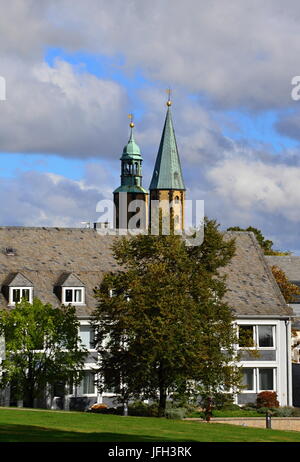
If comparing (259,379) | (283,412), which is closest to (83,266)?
(259,379)

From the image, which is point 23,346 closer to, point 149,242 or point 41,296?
point 149,242

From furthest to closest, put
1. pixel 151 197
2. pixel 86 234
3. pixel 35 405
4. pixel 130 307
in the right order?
pixel 151 197
pixel 86 234
pixel 35 405
pixel 130 307

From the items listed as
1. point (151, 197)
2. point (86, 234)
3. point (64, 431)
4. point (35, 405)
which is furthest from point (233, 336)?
point (151, 197)

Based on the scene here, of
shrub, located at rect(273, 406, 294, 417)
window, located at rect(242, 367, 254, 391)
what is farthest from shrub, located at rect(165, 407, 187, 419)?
window, located at rect(242, 367, 254, 391)

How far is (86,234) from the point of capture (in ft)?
225

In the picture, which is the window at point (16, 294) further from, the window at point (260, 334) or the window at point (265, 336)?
the window at point (265, 336)

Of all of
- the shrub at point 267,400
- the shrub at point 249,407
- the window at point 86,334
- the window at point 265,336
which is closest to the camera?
the window at point 86,334

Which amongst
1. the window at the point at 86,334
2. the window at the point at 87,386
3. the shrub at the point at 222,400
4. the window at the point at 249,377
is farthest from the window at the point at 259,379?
the shrub at the point at 222,400

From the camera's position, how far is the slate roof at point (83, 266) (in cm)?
6245

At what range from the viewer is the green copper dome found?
17825 cm

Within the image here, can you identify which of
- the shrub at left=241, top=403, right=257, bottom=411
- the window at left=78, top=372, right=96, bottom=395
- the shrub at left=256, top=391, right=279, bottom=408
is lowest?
the shrub at left=241, top=403, right=257, bottom=411

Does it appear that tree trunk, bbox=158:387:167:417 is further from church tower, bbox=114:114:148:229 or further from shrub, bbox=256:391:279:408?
church tower, bbox=114:114:148:229

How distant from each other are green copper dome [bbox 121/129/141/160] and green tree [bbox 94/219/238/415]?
435 feet

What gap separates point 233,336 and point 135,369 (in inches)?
226
